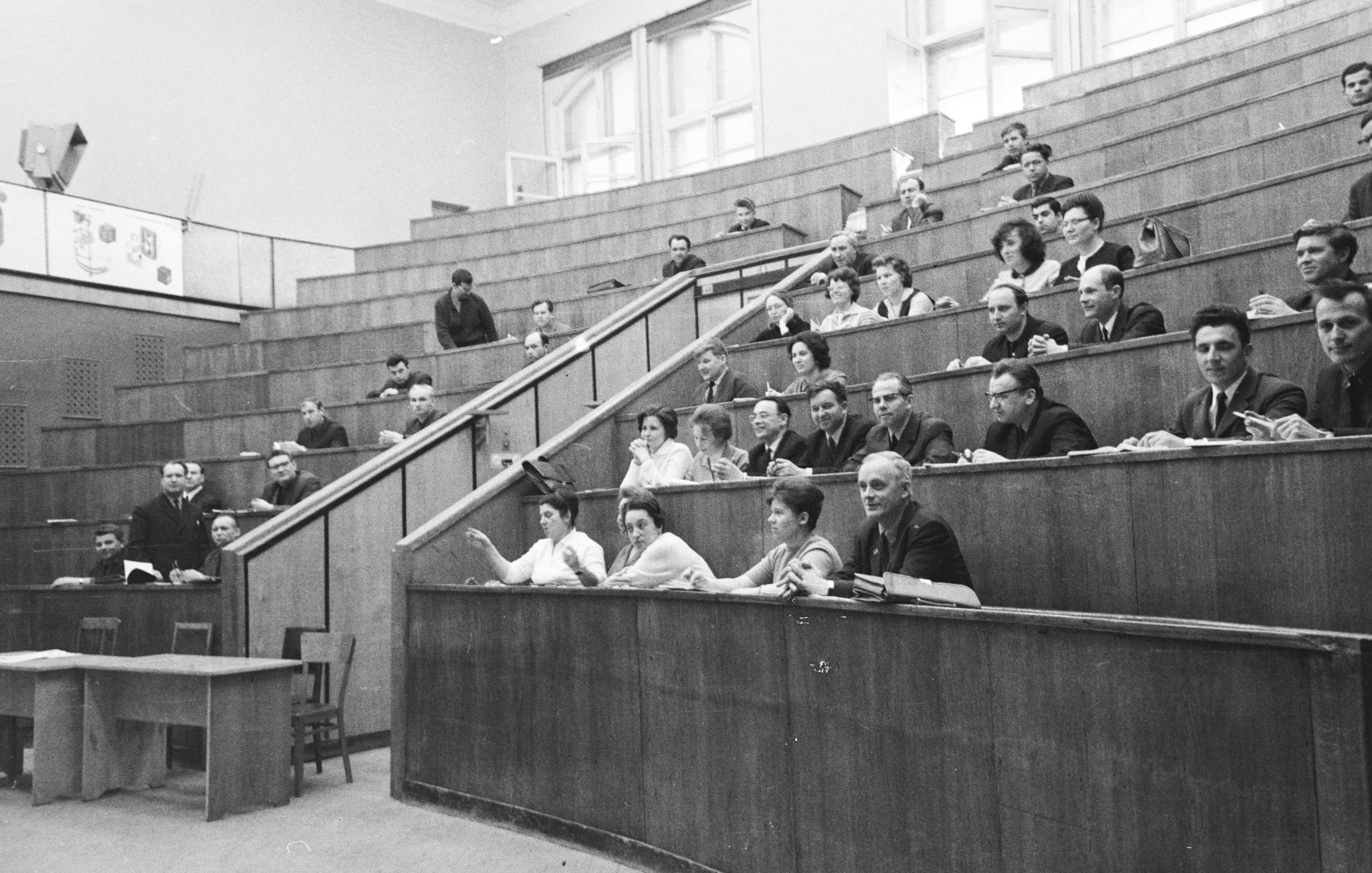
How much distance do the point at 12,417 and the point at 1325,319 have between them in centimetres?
778

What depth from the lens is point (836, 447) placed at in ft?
13.0

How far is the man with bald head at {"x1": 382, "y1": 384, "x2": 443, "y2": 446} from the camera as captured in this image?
5.89 m

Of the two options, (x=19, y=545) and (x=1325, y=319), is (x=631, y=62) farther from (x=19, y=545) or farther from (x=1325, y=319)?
(x=1325, y=319)

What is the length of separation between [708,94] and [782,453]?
28.5ft

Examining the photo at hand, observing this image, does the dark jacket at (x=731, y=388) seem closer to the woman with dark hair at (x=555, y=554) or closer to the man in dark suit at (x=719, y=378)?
the man in dark suit at (x=719, y=378)

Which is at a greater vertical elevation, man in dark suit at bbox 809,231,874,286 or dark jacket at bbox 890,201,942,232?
dark jacket at bbox 890,201,942,232

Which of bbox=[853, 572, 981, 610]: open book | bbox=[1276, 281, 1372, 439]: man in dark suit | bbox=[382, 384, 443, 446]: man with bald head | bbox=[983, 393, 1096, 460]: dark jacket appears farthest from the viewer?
bbox=[382, 384, 443, 446]: man with bald head

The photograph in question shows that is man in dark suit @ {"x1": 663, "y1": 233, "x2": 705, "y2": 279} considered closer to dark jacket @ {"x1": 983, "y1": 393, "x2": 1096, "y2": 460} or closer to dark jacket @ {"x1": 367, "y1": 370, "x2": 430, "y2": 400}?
dark jacket @ {"x1": 367, "y1": 370, "x2": 430, "y2": 400}

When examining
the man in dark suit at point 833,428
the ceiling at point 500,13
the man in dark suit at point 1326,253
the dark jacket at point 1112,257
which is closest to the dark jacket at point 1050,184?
the dark jacket at point 1112,257

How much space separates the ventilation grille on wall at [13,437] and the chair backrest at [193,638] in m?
4.09

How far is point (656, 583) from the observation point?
3.49 m

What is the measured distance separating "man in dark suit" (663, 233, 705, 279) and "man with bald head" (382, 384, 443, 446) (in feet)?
5.99

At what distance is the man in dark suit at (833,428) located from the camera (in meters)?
3.92

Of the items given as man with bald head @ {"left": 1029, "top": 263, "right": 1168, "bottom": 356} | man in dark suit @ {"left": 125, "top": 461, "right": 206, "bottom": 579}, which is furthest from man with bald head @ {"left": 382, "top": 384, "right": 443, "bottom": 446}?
man with bald head @ {"left": 1029, "top": 263, "right": 1168, "bottom": 356}
